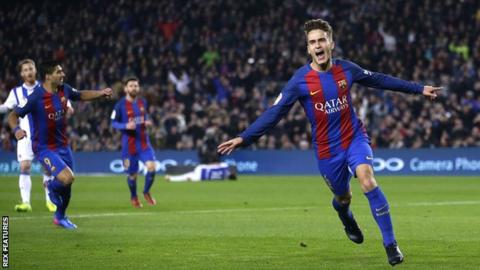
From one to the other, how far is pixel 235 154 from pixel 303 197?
14.4 metres

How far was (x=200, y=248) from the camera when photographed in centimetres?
1220

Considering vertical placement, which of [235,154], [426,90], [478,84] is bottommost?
[235,154]

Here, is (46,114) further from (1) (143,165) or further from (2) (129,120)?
(1) (143,165)

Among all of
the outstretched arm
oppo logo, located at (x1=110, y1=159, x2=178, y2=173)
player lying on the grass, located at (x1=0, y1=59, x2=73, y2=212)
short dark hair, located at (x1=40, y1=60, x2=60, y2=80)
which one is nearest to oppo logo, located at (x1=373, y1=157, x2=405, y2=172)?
oppo logo, located at (x1=110, y1=159, x2=178, y2=173)

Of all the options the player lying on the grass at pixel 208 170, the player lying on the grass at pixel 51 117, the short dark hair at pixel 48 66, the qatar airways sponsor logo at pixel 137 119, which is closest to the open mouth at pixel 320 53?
the player lying on the grass at pixel 51 117

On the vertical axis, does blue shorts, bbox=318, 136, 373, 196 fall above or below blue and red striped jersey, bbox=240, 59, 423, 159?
below

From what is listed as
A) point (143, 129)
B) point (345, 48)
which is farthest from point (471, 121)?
point (143, 129)

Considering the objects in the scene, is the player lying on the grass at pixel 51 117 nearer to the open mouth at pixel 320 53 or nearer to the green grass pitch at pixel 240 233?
the green grass pitch at pixel 240 233

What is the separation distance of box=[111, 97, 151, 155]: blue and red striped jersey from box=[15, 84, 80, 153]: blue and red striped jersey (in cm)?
642

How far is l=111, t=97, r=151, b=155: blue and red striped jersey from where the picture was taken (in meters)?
22.0

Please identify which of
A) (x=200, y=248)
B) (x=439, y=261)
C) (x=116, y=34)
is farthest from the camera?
(x=116, y=34)

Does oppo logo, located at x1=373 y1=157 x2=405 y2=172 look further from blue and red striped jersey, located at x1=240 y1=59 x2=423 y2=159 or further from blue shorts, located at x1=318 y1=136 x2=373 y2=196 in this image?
blue and red striped jersey, located at x1=240 y1=59 x2=423 y2=159

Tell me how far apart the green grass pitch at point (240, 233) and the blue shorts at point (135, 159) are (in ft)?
2.62

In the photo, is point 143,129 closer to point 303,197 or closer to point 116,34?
point 303,197
